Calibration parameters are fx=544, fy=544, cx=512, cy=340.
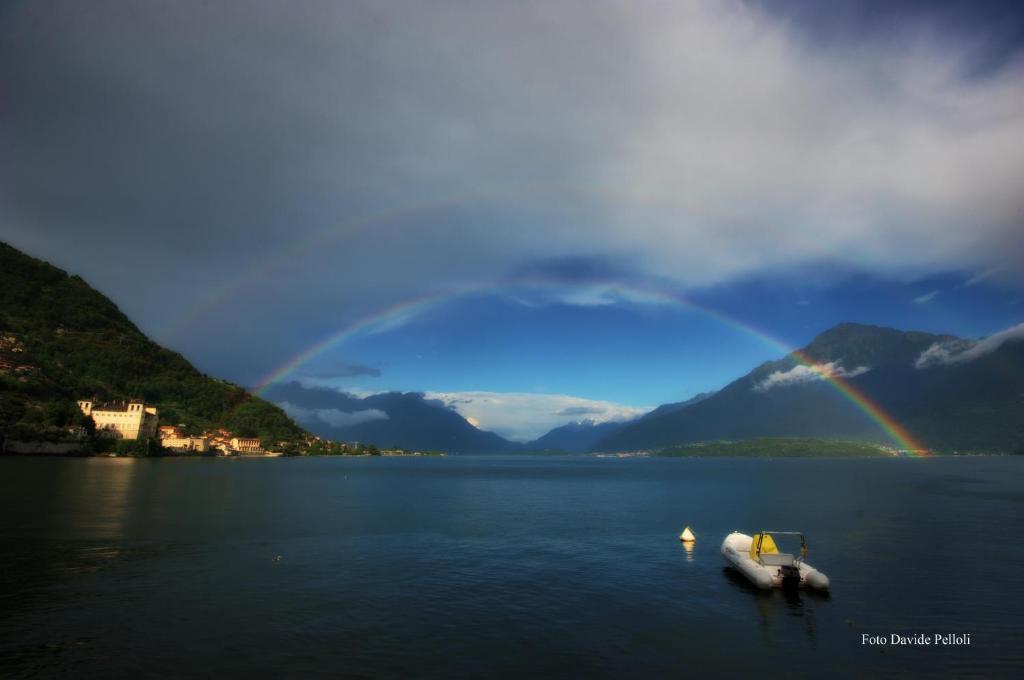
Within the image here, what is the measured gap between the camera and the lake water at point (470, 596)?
1144 inches

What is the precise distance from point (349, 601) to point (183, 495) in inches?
3313

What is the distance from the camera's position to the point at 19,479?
11688 cm

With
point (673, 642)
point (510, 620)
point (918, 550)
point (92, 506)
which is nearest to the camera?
point (673, 642)

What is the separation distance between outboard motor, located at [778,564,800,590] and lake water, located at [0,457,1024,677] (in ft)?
3.34

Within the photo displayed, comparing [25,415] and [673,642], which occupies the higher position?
[25,415]

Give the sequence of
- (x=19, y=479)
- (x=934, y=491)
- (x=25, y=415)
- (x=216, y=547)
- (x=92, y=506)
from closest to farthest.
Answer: (x=216, y=547) → (x=92, y=506) → (x=19, y=479) → (x=934, y=491) → (x=25, y=415)

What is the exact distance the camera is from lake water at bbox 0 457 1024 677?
29.1 m

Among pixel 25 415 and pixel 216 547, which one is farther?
pixel 25 415

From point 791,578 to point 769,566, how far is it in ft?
8.45

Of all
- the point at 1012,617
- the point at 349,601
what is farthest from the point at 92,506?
the point at 1012,617

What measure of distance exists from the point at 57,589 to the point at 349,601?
21244 millimetres

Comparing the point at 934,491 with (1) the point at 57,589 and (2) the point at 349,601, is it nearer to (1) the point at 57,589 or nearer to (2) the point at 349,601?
(2) the point at 349,601

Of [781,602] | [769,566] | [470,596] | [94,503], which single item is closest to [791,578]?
[769,566]

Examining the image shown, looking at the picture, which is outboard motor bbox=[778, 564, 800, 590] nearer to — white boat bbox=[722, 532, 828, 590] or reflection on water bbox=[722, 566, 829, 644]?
white boat bbox=[722, 532, 828, 590]
